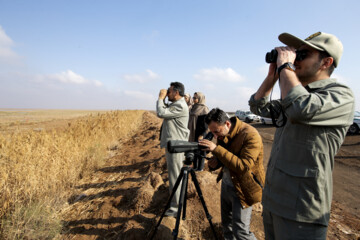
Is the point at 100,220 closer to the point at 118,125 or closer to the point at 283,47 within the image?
the point at 283,47

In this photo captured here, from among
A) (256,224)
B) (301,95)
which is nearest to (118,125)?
(256,224)

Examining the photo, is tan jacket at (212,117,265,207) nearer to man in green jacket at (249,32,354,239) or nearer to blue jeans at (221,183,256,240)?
blue jeans at (221,183,256,240)

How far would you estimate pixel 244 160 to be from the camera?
1.77 m

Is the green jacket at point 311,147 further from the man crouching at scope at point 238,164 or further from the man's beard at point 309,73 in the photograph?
the man crouching at scope at point 238,164

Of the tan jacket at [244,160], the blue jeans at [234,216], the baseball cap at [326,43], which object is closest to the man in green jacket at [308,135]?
the baseball cap at [326,43]

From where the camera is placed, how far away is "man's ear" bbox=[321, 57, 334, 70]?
1165 mm

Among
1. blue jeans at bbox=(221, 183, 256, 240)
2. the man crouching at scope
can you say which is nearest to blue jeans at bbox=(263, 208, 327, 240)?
the man crouching at scope

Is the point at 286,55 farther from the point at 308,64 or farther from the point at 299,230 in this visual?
the point at 299,230

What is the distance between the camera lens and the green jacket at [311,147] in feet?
3.40

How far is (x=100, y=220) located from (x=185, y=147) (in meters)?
2.30

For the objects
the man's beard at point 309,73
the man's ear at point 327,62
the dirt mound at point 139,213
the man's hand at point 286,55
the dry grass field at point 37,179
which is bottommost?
the dirt mound at point 139,213

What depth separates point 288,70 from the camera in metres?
1.14

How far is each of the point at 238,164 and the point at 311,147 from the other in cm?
70

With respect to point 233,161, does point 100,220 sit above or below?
below
